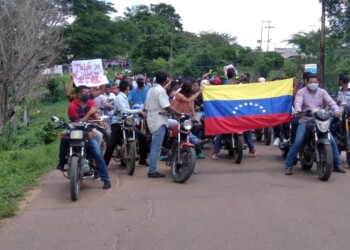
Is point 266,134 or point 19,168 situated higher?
point 266,134

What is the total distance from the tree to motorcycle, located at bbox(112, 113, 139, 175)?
6.90 meters

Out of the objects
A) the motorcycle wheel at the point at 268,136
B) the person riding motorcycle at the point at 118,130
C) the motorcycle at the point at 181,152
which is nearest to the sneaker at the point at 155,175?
Result: the motorcycle at the point at 181,152

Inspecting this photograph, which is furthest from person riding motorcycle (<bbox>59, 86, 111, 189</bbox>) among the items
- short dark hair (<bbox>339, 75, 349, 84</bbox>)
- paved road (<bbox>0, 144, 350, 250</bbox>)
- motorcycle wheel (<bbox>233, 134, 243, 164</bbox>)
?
short dark hair (<bbox>339, 75, 349, 84</bbox>)

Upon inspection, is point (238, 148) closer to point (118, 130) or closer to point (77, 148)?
point (118, 130)

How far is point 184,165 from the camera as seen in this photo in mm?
8875

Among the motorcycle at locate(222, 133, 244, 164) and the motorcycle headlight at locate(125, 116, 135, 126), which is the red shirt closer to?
the motorcycle headlight at locate(125, 116, 135, 126)

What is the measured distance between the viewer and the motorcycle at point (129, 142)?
31.3 ft

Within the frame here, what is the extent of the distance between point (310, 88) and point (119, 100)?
3578mm

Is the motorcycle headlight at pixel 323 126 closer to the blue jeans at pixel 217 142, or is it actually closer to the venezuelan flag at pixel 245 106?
the venezuelan flag at pixel 245 106

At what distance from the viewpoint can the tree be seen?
15.8 meters

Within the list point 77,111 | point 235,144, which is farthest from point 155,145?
point 235,144

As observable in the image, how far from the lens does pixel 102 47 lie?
43.0m

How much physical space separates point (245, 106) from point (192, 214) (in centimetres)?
443

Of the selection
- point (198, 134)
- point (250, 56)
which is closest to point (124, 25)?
point (250, 56)
